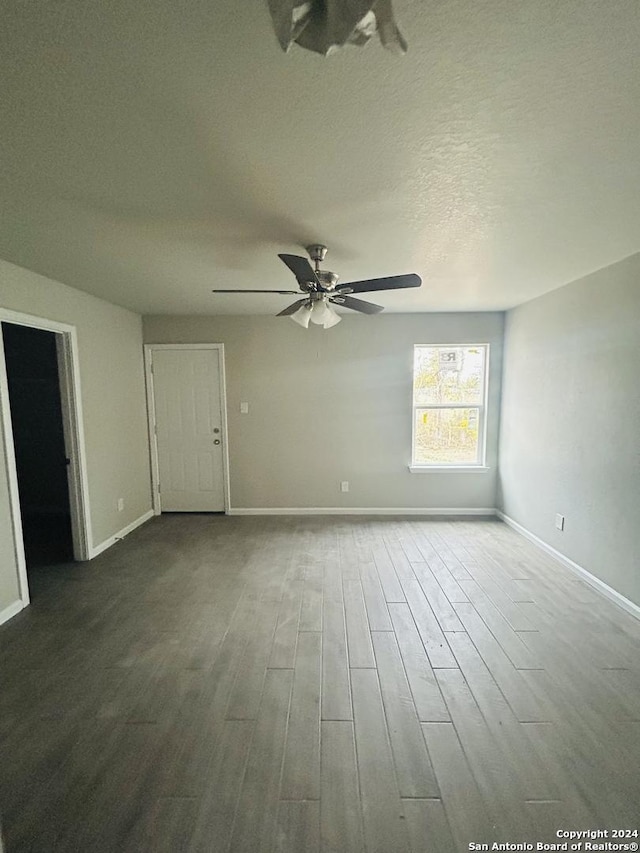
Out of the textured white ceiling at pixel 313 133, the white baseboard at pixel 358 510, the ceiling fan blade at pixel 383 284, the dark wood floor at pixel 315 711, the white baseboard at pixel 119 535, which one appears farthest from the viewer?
the white baseboard at pixel 358 510

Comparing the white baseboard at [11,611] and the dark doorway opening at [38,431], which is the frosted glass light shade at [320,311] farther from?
the dark doorway opening at [38,431]

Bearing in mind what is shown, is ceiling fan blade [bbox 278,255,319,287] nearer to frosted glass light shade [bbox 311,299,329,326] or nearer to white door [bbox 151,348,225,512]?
frosted glass light shade [bbox 311,299,329,326]

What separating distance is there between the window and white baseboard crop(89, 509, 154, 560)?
3.33 meters

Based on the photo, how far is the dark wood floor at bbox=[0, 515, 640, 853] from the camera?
4.21 ft

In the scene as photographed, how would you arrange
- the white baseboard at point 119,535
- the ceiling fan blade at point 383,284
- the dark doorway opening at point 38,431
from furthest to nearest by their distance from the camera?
the dark doorway opening at point 38,431 → the white baseboard at point 119,535 → the ceiling fan blade at point 383,284

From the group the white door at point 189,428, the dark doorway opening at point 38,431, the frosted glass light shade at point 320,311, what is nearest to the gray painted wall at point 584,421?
the frosted glass light shade at point 320,311

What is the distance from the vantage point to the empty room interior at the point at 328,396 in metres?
1.08

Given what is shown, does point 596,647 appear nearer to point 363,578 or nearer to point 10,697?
point 363,578

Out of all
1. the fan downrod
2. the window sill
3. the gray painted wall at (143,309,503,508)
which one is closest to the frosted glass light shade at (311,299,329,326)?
the fan downrod

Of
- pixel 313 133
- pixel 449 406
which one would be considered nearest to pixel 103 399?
pixel 313 133

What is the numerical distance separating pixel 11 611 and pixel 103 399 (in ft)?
6.27

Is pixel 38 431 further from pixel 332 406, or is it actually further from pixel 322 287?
pixel 322 287

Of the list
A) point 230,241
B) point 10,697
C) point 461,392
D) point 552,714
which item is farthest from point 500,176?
point 10,697

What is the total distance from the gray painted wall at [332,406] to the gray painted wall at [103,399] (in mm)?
644
